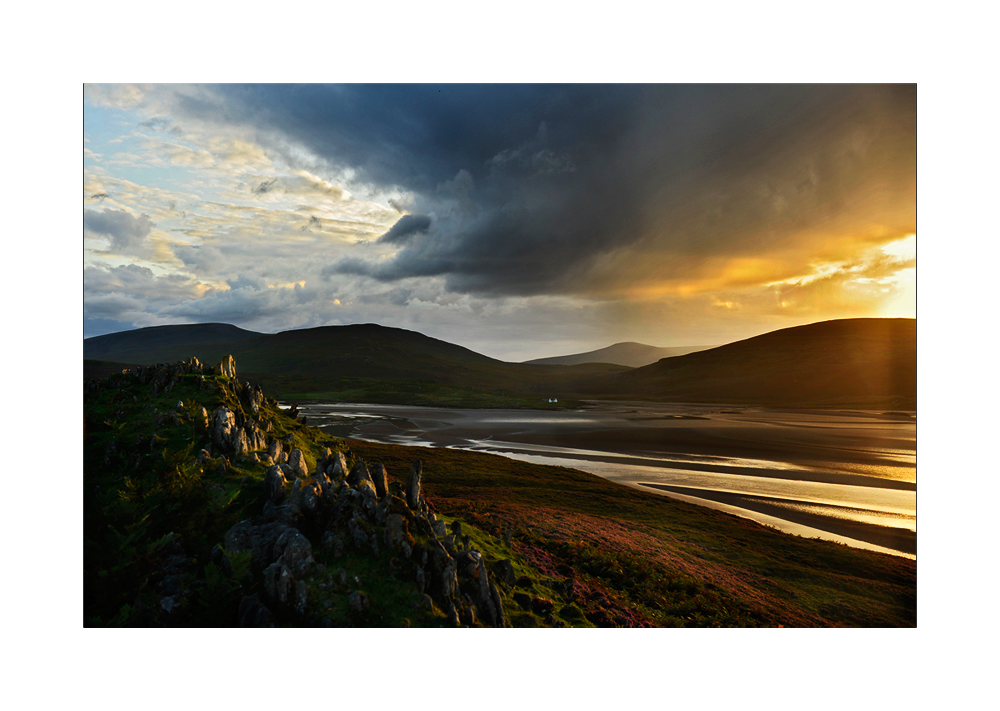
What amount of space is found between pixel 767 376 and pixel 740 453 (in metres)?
62.0

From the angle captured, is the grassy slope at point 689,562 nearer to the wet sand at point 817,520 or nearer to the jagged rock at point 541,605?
the jagged rock at point 541,605

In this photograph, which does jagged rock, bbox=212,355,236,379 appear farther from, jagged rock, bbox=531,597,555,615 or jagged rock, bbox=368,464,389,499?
jagged rock, bbox=531,597,555,615

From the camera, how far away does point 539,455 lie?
1235 inches

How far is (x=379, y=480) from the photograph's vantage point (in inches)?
313

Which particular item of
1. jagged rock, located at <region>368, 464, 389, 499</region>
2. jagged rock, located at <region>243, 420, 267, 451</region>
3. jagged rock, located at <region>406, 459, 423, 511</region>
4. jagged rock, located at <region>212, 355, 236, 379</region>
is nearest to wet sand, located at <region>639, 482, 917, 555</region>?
jagged rock, located at <region>406, 459, 423, 511</region>

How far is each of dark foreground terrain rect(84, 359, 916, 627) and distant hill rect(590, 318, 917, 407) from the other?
34.9m

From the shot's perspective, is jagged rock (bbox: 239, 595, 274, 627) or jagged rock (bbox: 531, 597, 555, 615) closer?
jagged rock (bbox: 239, 595, 274, 627)

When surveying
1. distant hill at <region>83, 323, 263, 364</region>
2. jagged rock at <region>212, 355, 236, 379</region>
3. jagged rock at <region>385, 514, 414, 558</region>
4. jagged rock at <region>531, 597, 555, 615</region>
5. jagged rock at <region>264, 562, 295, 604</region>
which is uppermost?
distant hill at <region>83, 323, 263, 364</region>

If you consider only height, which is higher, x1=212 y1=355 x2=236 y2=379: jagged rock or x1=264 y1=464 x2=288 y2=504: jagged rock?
x1=212 y1=355 x2=236 y2=379: jagged rock

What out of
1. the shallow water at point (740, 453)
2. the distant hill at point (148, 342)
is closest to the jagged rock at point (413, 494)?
the distant hill at point (148, 342)

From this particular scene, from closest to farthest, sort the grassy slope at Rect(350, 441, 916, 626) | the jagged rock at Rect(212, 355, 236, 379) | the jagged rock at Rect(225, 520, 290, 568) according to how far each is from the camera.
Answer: the jagged rock at Rect(225, 520, 290, 568)
the grassy slope at Rect(350, 441, 916, 626)
the jagged rock at Rect(212, 355, 236, 379)

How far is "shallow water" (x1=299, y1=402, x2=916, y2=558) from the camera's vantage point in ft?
55.3

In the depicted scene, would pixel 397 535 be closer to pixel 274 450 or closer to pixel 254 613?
pixel 254 613

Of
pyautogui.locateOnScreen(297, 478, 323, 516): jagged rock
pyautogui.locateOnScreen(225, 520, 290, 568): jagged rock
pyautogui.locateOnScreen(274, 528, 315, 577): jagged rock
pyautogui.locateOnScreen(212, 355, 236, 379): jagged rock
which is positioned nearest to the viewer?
pyautogui.locateOnScreen(274, 528, 315, 577): jagged rock
